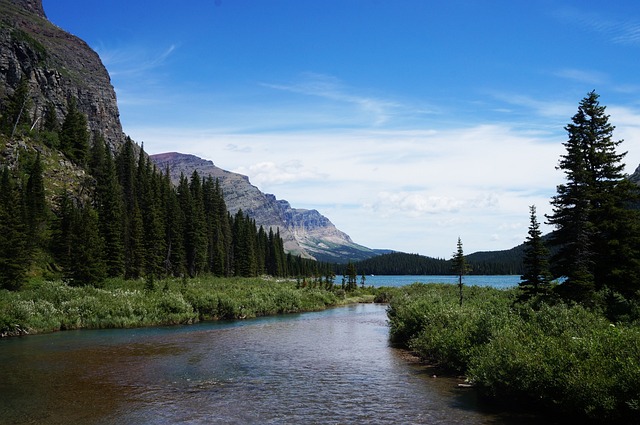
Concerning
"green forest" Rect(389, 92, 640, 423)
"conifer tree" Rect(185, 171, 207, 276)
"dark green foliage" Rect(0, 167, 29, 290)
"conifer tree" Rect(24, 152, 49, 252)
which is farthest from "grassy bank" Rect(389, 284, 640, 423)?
"conifer tree" Rect(185, 171, 207, 276)

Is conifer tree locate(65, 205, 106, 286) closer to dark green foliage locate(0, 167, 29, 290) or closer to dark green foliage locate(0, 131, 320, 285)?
dark green foliage locate(0, 131, 320, 285)

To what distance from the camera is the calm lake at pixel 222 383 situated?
17500 mm

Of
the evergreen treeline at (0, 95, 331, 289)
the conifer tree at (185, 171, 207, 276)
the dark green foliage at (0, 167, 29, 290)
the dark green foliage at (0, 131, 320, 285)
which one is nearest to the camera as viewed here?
the dark green foliage at (0, 167, 29, 290)

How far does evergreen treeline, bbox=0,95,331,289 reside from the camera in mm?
57219

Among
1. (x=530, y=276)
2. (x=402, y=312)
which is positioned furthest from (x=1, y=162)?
(x=530, y=276)

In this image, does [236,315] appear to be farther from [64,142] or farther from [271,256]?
[271,256]

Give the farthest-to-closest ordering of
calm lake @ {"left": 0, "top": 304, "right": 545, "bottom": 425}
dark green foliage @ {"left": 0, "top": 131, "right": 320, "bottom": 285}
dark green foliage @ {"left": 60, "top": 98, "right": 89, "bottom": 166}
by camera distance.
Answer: dark green foliage @ {"left": 60, "top": 98, "right": 89, "bottom": 166}, dark green foliage @ {"left": 0, "top": 131, "right": 320, "bottom": 285}, calm lake @ {"left": 0, "top": 304, "right": 545, "bottom": 425}

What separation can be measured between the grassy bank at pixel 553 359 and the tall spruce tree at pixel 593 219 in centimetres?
543

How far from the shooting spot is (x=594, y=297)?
27.7 meters

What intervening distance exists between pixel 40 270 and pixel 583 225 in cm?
6346

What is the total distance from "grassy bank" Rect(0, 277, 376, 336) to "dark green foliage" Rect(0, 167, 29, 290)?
1.82 metres

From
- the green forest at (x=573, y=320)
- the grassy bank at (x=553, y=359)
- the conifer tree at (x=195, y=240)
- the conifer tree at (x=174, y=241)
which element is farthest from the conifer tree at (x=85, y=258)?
the grassy bank at (x=553, y=359)

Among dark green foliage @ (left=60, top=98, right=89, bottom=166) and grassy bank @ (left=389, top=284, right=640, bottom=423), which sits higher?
dark green foliage @ (left=60, top=98, right=89, bottom=166)

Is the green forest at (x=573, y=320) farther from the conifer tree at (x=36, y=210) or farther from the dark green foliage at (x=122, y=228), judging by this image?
the conifer tree at (x=36, y=210)
